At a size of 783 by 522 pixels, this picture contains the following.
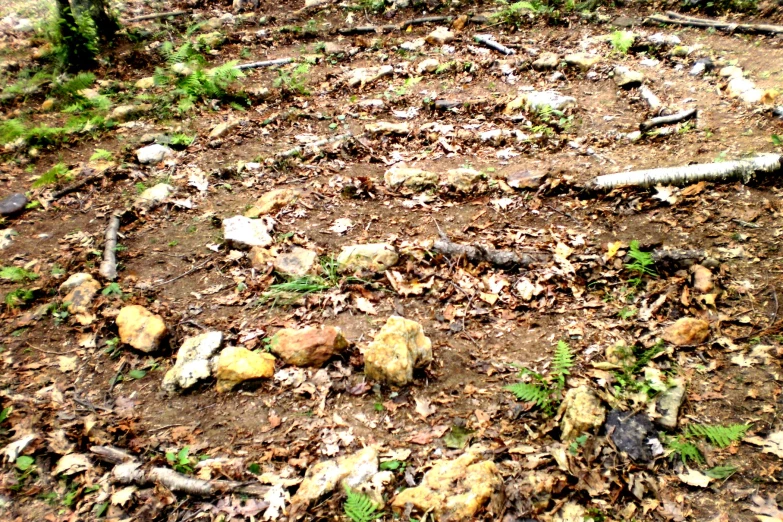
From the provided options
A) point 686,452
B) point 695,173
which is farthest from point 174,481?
point 695,173

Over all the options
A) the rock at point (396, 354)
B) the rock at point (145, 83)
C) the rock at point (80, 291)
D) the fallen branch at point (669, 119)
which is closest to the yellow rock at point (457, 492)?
the rock at point (396, 354)

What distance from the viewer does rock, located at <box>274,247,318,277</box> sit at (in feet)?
17.1

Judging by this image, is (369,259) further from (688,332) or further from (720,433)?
(720,433)

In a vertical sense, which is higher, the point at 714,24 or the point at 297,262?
the point at 714,24

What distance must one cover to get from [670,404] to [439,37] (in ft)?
34.3

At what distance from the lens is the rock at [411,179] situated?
21.2 feet

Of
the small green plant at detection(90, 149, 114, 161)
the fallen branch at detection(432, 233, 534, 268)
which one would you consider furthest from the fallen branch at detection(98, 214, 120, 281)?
the fallen branch at detection(432, 233, 534, 268)

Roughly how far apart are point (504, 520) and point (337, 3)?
14.6 meters

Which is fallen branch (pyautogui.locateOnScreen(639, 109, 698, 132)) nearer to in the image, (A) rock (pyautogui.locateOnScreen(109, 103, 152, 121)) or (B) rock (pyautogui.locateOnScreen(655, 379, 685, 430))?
(B) rock (pyautogui.locateOnScreen(655, 379, 685, 430))

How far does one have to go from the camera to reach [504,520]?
9.39ft

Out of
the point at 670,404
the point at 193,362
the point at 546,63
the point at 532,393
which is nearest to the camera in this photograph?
the point at 670,404

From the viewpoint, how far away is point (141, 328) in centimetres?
443

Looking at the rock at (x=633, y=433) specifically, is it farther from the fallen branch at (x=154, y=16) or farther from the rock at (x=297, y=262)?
the fallen branch at (x=154, y=16)

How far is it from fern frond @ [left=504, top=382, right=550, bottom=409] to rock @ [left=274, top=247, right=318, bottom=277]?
8.75ft
